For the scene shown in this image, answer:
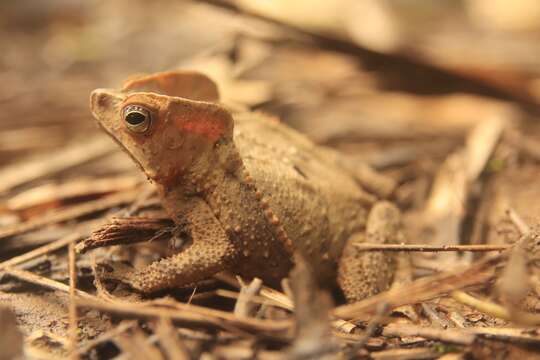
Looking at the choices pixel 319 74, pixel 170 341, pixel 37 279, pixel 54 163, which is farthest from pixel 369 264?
pixel 319 74

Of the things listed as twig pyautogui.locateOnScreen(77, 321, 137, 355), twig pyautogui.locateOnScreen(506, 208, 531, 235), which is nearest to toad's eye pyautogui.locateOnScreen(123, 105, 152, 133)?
twig pyautogui.locateOnScreen(77, 321, 137, 355)

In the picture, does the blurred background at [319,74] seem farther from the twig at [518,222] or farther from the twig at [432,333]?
the twig at [432,333]

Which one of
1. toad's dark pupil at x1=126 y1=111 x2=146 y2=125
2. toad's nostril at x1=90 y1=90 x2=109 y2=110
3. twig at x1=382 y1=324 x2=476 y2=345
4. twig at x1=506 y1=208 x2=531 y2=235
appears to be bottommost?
twig at x1=382 y1=324 x2=476 y2=345

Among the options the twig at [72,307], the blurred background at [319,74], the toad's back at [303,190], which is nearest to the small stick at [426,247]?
the toad's back at [303,190]

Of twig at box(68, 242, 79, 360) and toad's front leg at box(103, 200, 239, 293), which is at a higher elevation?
toad's front leg at box(103, 200, 239, 293)

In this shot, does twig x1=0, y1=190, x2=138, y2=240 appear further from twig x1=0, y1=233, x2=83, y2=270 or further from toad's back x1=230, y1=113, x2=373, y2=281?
toad's back x1=230, y1=113, x2=373, y2=281

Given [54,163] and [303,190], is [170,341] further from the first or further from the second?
[54,163]

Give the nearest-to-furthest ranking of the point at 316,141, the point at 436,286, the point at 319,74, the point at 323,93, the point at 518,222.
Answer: the point at 436,286, the point at 518,222, the point at 316,141, the point at 323,93, the point at 319,74

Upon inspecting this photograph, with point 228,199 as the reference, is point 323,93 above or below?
above
